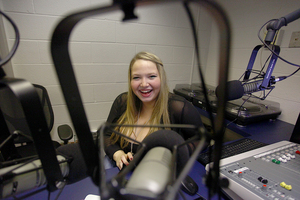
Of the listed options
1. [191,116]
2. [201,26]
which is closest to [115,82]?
[191,116]

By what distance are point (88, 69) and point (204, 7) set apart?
166 cm

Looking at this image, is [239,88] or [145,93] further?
[145,93]

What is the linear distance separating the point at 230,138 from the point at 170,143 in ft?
3.22

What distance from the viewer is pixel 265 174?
1.79ft

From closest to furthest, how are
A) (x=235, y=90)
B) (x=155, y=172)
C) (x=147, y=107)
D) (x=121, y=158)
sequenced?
(x=155, y=172)
(x=235, y=90)
(x=121, y=158)
(x=147, y=107)

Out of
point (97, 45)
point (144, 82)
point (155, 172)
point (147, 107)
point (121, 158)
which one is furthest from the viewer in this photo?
point (97, 45)

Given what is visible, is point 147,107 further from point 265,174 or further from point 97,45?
A: point 97,45

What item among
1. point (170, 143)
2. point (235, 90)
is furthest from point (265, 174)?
point (170, 143)

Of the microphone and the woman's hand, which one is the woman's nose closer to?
the woman's hand

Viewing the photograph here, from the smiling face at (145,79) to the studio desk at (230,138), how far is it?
0.47m

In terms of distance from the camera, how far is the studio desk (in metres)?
0.57

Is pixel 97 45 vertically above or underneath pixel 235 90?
above

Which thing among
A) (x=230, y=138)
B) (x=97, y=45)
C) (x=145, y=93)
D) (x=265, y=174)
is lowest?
(x=230, y=138)

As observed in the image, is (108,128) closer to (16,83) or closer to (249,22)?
(16,83)
